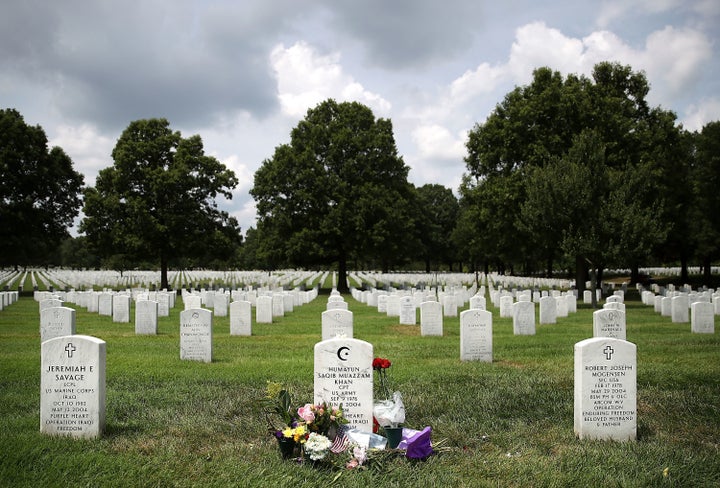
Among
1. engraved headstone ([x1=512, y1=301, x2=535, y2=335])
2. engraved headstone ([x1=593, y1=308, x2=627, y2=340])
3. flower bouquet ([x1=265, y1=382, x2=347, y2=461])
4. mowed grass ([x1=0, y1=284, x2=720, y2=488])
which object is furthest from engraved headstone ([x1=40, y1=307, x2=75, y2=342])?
engraved headstone ([x1=593, y1=308, x2=627, y2=340])

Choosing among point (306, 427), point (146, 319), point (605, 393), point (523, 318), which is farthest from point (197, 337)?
Result: point (523, 318)

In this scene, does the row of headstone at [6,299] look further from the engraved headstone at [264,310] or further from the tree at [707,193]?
the tree at [707,193]

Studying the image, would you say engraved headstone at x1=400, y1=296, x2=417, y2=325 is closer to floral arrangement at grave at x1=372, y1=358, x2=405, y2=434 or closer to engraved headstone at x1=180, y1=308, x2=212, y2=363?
engraved headstone at x1=180, y1=308, x2=212, y2=363

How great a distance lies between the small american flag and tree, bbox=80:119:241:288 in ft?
116

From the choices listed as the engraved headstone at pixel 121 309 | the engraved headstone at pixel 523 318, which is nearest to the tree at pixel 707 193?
the engraved headstone at pixel 523 318

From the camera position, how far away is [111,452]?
21.1 ft

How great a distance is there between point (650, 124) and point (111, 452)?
39.4 m

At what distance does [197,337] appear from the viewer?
40.4 ft

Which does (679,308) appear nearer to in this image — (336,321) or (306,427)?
(336,321)

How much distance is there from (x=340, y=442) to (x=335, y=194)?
3636 cm

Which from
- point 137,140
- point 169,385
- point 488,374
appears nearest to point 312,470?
point 169,385

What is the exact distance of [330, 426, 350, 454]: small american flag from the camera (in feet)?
20.5

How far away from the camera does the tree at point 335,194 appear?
41625 millimetres

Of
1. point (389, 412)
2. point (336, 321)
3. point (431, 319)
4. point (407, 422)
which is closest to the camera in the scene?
point (389, 412)
